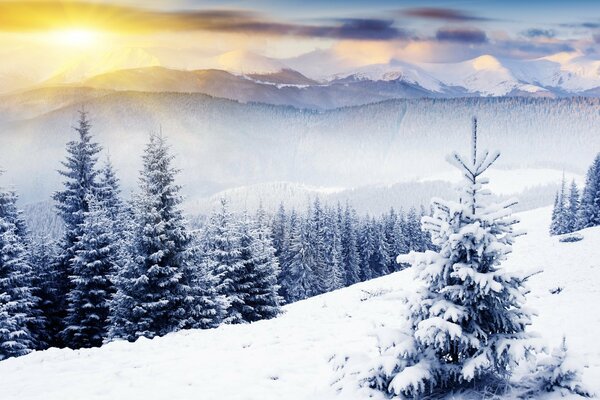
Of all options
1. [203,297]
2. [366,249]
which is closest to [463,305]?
[203,297]

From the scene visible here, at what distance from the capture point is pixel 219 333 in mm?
15328

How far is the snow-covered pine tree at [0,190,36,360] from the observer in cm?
2016

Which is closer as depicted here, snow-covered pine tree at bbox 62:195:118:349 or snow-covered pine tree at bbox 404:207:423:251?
snow-covered pine tree at bbox 62:195:118:349

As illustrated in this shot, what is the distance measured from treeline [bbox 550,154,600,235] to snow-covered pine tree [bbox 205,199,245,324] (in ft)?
141

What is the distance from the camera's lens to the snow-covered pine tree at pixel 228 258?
25.5 metres

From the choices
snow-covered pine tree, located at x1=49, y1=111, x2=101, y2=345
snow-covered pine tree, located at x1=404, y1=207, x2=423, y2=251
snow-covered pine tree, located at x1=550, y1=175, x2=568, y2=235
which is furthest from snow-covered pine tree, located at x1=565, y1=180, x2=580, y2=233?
snow-covered pine tree, located at x1=49, y1=111, x2=101, y2=345

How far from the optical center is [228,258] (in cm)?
2630

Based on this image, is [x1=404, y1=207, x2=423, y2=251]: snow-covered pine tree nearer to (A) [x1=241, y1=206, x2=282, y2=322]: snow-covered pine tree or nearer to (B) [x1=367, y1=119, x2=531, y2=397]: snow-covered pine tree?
(A) [x1=241, y1=206, x2=282, y2=322]: snow-covered pine tree

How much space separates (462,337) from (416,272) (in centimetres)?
108

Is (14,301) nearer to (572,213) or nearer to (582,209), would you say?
(582,209)

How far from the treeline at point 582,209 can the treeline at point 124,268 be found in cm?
4087

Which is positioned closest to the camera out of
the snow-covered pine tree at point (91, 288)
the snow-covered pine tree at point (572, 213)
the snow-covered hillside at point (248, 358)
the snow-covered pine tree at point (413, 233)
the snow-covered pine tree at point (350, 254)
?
the snow-covered hillside at point (248, 358)

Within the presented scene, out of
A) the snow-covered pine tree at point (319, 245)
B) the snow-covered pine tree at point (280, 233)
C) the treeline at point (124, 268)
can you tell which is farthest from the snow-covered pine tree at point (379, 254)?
the treeline at point (124, 268)

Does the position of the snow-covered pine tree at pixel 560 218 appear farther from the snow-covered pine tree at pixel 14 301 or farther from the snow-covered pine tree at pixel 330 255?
the snow-covered pine tree at pixel 14 301
